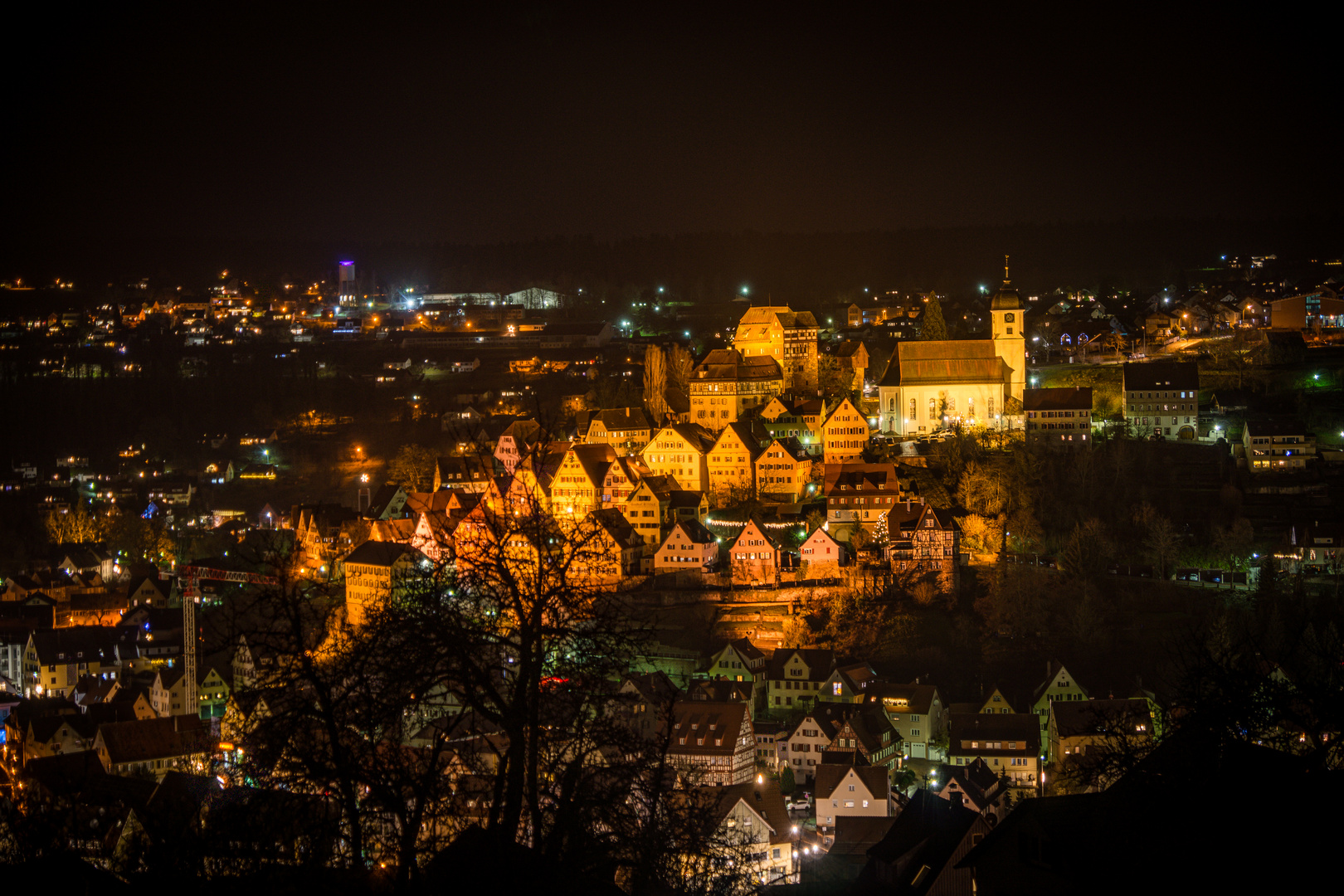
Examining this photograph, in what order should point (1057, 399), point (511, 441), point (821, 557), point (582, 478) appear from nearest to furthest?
point (821, 557), point (582, 478), point (1057, 399), point (511, 441)

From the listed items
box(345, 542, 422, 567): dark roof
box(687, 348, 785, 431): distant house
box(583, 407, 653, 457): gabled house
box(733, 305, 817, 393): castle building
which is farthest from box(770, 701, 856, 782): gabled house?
box(733, 305, 817, 393): castle building

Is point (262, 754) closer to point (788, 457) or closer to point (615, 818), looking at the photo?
point (615, 818)

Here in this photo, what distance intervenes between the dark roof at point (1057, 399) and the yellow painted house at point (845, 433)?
610 centimetres

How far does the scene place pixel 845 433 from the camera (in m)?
46.8

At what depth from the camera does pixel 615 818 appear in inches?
384

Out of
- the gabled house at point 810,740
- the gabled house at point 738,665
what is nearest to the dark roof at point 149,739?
the gabled house at point 738,665

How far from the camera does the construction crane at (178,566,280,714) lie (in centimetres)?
4000

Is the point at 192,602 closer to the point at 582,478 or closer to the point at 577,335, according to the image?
the point at 582,478

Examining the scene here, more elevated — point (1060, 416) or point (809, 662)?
point (1060, 416)

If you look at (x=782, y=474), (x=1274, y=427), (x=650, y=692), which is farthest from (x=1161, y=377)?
(x=650, y=692)

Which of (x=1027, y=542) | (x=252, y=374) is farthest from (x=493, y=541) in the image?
(x=252, y=374)

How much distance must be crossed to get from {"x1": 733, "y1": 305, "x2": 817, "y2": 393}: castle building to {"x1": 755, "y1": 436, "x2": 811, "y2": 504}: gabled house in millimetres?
9633

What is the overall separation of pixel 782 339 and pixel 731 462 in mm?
11068

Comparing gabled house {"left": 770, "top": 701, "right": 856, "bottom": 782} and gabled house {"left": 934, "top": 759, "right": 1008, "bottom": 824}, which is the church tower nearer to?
gabled house {"left": 770, "top": 701, "right": 856, "bottom": 782}
